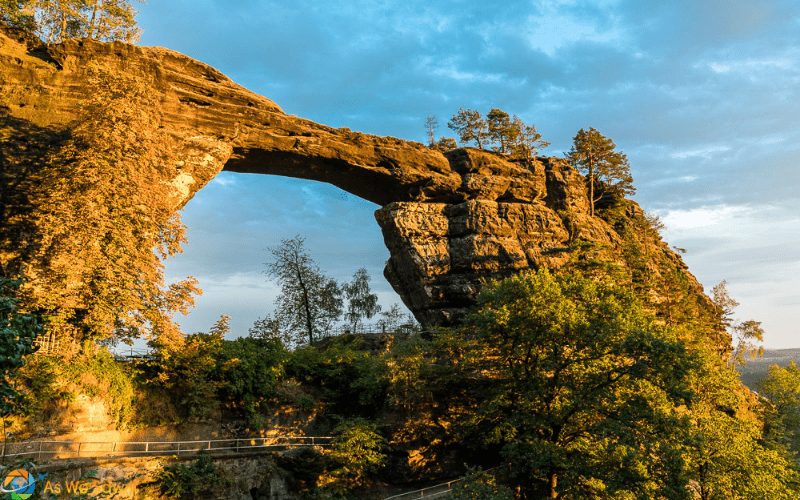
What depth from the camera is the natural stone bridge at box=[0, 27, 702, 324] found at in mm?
25266

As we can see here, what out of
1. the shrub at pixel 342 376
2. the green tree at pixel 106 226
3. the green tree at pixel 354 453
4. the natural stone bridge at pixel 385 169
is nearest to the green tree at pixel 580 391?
the green tree at pixel 354 453

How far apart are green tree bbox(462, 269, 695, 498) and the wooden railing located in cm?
1034

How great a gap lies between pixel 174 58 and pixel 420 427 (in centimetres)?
2768

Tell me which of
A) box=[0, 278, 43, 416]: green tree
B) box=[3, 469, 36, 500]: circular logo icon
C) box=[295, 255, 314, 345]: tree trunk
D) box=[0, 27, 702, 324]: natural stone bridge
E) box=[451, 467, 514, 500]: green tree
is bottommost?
box=[451, 467, 514, 500]: green tree

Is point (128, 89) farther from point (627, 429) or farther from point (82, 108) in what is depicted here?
point (627, 429)

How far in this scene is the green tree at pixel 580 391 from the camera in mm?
17766

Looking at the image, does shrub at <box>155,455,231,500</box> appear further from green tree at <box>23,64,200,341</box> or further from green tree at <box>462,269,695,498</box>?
green tree at <box>462,269,695,498</box>

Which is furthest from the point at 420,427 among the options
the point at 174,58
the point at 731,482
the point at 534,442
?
the point at 174,58

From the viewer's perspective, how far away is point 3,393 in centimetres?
684

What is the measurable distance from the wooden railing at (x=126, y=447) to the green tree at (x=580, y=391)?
1034 centimetres

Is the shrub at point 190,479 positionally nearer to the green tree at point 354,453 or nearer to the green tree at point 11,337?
the green tree at point 354,453

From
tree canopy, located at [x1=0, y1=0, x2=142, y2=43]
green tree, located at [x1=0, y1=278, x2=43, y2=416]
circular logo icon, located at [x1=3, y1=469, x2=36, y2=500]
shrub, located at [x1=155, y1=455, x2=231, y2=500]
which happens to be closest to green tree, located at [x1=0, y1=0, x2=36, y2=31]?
tree canopy, located at [x1=0, y1=0, x2=142, y2=43]

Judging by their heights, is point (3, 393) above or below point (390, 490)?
above

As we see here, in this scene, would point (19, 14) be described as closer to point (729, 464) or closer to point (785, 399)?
point (729, 464)
